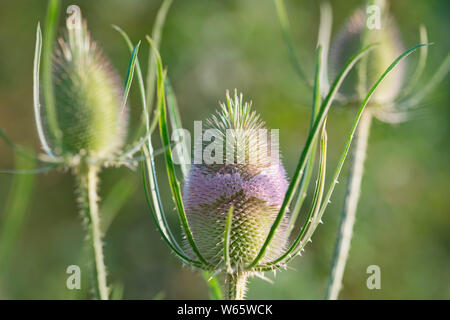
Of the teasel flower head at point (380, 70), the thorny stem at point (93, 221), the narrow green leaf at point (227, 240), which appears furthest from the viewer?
the teasel flower head at point (380, 70)

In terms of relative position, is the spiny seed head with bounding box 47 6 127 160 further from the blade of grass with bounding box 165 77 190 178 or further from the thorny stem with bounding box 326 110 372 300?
the thorny stem with bounding box 326 110 372 300

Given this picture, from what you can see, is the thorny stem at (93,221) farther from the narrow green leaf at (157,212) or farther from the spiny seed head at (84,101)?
the narrow green leaf at (157,212)

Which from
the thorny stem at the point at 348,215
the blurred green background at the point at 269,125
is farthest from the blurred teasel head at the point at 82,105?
the blurred green background at the point at 269,125

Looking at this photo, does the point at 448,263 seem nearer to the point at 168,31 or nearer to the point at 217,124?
A: the point at 168,31

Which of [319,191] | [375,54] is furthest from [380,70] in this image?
[319,191]

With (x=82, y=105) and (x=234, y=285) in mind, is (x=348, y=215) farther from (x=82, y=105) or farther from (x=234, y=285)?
(x=82, y=105)

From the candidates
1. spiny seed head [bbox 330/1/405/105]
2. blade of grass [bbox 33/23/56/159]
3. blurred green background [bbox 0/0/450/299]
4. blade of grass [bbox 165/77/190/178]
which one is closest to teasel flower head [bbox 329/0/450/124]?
spiny seed head [bbox 330/1/405/105]

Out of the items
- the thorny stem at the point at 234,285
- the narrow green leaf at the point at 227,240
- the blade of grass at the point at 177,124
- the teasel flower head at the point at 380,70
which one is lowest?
the thorny stem at the point at 234,285

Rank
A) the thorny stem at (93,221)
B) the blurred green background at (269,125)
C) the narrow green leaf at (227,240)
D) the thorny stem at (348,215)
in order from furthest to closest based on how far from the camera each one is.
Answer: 1. the blurred green background at (269,125)
2. the thorny stem at (348,215)
3. the thorny stem at (93,221)
4. the narrow green leaf at (227,240)
